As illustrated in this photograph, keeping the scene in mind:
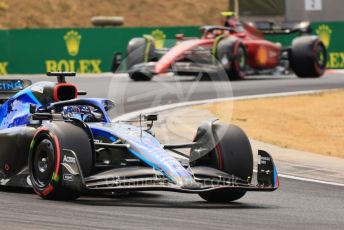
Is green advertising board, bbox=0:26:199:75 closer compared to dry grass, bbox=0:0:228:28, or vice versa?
green advertising board, bbox=0:26:199:75

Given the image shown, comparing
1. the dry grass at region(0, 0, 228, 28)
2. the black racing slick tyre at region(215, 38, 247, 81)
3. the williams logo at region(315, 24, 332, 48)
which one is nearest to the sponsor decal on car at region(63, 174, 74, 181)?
the black racing slick tyre at region(215, 38, 247, 81)

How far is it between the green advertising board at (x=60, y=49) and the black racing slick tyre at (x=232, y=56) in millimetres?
7124

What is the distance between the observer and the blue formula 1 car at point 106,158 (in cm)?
1062

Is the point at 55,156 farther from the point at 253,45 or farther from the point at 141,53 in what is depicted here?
the point at 253,45

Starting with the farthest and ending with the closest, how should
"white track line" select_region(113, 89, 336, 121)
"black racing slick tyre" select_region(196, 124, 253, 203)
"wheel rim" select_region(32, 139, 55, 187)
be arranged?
"white track line" select_region(113, 89, 336, 121) < "black racing slick tyre" select_region(196, 124, 253, 203) < "wheel rim" select_region(32, 139, 55, 187)

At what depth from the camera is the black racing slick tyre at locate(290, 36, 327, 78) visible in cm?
3409

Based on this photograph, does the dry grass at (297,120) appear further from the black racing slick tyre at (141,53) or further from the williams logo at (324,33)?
the williams logo at (324,33)

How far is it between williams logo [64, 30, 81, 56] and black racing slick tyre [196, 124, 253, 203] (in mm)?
27235

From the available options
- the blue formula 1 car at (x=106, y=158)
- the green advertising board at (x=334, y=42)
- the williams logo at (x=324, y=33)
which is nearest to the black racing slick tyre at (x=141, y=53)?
the green advertising board at (x=334, y=42)

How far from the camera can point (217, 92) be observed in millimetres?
28203

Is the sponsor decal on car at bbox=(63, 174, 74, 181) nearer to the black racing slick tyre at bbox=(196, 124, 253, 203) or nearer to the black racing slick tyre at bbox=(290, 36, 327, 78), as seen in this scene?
the black racing slick tyre at bbox=(196, 124, 253, 203)

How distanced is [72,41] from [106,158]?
89.7 ft

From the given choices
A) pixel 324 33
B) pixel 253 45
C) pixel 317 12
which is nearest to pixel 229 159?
pixel 253 45

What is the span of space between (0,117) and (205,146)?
290 cm
